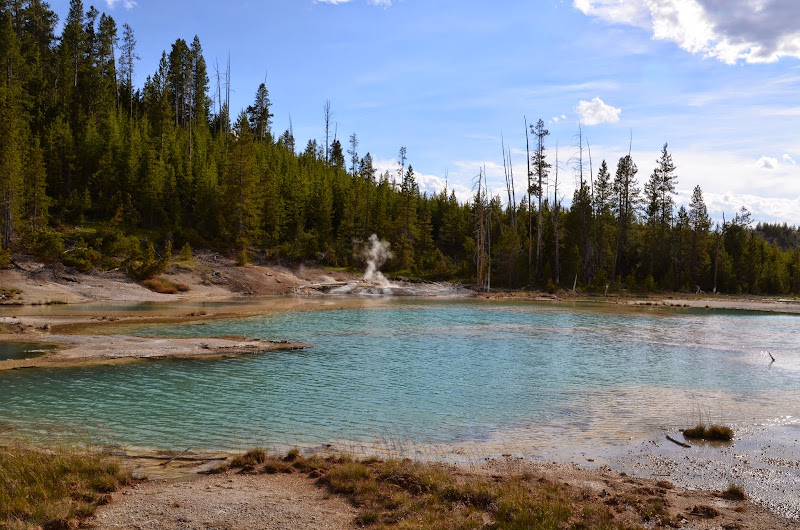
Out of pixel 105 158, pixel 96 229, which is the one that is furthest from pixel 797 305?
pixel 105 158

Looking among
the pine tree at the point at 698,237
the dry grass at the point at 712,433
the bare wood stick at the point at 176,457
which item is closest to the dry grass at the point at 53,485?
the bare wood stick at the point at 176,457

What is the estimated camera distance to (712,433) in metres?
14.4

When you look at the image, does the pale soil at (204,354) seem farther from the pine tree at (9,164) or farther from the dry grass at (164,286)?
the pine tree at (9,164)

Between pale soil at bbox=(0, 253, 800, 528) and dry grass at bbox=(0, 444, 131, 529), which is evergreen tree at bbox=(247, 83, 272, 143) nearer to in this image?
pale soil at bbox=(0, 253, 800, 528)

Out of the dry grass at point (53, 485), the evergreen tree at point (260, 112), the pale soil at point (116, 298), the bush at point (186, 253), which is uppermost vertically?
the evergreen tree at point (260, 112)

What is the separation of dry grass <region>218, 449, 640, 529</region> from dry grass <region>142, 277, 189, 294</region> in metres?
47.7

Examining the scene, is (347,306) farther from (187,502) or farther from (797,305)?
(797,305)

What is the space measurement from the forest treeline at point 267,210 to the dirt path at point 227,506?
173 feet

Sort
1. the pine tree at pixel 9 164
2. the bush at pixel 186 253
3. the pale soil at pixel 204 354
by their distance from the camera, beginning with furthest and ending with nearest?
the bush at pixel 186 253 < the pine tree at pixel 9 164 < the pale soil at pixel 204 354

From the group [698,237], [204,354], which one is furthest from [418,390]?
[698,237]

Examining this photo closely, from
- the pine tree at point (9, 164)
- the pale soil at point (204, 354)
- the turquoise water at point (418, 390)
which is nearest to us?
the pale soil at point (204, 354)

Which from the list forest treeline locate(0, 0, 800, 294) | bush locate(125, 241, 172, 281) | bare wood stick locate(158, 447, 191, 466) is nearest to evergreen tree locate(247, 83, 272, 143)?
forest treeline locate(0, 0, 800, 294)

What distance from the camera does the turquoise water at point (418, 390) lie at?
14719 mm

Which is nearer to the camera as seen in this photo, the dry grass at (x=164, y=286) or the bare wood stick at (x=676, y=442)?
the bare wood stick at (x=676, y=442)
